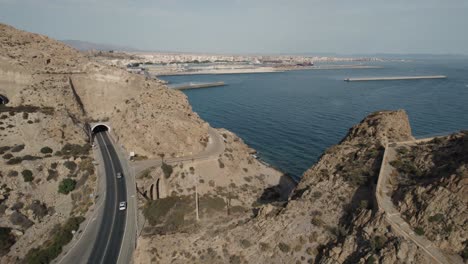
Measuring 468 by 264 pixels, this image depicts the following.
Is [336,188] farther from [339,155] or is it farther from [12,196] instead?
[12,196]

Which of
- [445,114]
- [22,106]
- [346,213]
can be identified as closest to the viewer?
[346,213]

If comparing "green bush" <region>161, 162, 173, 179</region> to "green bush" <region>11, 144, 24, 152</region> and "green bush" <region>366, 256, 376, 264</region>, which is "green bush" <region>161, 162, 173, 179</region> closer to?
"green bush" <region>11, 144, 24, 152</region>

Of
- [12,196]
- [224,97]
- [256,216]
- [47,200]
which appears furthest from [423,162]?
[224,97]

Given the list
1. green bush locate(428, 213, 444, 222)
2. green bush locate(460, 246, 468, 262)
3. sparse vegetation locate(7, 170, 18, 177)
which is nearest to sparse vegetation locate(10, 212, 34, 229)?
sparse vegetation locate(7, 170, 18, 177)

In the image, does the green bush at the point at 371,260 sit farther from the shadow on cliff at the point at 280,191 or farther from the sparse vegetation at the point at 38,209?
the sparse vegetation at the point at 38,209

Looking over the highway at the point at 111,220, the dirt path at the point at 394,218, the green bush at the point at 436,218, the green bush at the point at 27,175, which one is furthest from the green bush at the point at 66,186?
the green bush at the point at 436,218

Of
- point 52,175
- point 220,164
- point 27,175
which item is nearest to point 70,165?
point 52,175

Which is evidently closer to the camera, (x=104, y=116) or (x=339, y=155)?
(x=339, y=155)
